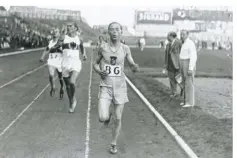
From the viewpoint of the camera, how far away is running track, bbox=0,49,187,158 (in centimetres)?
647

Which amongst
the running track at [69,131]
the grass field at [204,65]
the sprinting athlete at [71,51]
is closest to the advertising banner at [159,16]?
the grass field at [204,65]

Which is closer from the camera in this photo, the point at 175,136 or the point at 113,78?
the point at 113,78

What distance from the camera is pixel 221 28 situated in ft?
36.0

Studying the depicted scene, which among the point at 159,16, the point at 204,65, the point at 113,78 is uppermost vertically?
the point at 159,16

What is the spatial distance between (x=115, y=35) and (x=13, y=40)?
2476 cm

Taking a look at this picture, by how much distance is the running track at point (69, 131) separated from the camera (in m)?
6.47

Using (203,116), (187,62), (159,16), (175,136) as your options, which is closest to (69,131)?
(175,136)

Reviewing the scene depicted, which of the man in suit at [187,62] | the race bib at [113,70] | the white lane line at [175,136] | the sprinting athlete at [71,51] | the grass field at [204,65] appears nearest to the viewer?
the race bib at [113,70]

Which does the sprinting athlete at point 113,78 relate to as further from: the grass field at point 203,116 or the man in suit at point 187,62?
the man in suit at point 187,62

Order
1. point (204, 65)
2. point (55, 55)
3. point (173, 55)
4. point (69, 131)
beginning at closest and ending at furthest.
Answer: point (69, 131) < point (55, 55) < point (173, 55) < point (204, 65)

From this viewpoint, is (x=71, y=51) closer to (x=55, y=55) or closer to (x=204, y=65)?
(x=55, y=55)

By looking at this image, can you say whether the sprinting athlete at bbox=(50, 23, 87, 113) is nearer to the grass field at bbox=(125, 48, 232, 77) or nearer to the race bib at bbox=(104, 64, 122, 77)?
the race bib at bbox=(104, 64, 122, 77)

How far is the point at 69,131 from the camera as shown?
773 centimetres

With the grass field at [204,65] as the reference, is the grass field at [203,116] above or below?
below
